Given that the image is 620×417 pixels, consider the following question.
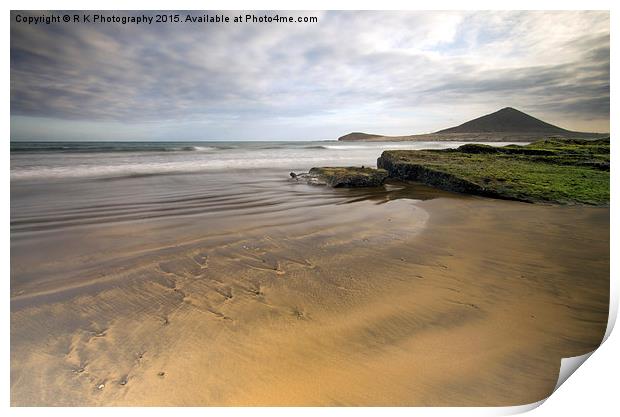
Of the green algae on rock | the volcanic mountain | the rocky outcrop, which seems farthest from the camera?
the green algae on rock

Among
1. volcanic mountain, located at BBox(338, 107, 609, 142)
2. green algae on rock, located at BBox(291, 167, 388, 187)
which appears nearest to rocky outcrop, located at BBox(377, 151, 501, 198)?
green algae on rock, located at BBox(291, 167, 388, 187)

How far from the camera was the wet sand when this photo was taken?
64.8 inches

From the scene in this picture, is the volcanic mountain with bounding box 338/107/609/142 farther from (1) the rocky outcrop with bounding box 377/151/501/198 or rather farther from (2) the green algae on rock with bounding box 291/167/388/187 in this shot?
(2) the green algae on rock with bounding box 291/167/388/187

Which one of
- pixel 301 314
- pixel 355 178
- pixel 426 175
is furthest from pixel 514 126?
pixel 301 314

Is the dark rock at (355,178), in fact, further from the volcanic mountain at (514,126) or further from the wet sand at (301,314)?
the wet sand at (301,314)

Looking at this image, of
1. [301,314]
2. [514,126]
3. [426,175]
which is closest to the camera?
[301,314]

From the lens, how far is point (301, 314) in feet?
6.70

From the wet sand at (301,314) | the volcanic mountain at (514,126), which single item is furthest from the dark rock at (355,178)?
the wet sand at (301,314)

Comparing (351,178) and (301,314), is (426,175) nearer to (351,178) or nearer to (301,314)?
(351,178)

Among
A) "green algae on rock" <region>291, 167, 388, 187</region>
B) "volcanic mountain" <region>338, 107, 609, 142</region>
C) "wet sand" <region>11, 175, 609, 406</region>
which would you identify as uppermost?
"volcanic mountain" <region>338, 107, 609, 142</region>

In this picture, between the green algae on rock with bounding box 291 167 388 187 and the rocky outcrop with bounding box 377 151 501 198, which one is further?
the green algae on rock with bounding box 291 167 388 187

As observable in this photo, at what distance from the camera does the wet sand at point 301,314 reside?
165 centimetres

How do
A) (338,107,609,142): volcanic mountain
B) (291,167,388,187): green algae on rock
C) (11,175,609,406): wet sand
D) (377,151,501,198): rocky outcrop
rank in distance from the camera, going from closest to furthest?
(11,175,609,406): wet sand
(338,107,609,142): volcanic mountain
(377,151,501,198): rocky outcrop
(291,167,388,187): green algae on rock

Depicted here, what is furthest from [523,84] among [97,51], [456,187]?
[97,51]
